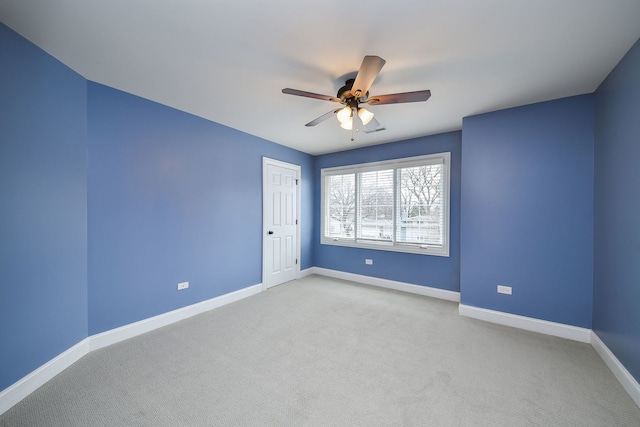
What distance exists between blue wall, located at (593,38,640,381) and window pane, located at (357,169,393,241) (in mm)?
2468

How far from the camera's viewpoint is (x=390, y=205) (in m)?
4.36

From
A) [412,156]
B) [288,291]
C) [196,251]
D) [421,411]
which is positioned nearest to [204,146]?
[196,251]

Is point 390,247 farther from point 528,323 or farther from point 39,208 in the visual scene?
point 39,208

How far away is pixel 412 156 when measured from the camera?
4113mm

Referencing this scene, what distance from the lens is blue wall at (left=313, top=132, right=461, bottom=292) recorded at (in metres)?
3.75

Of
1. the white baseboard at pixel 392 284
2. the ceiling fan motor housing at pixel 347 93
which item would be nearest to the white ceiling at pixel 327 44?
the ceiling fan motor housing at pixel 347 93

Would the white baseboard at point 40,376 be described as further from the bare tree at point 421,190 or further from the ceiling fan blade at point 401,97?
the bare tree at point 421,190

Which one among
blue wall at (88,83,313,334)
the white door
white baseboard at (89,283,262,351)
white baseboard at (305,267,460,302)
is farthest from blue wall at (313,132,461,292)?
white baseboard at (89,283,262,351)

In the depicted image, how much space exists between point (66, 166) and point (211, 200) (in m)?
1.48

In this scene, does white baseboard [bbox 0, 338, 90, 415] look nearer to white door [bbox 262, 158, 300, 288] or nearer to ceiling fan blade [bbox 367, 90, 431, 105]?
white door [bbox 262, 158, 300, 288]

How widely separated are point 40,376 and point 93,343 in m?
0.48

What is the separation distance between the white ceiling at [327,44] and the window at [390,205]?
1408mm

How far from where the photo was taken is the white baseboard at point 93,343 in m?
1.71

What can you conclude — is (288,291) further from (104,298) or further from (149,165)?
(149,165)
